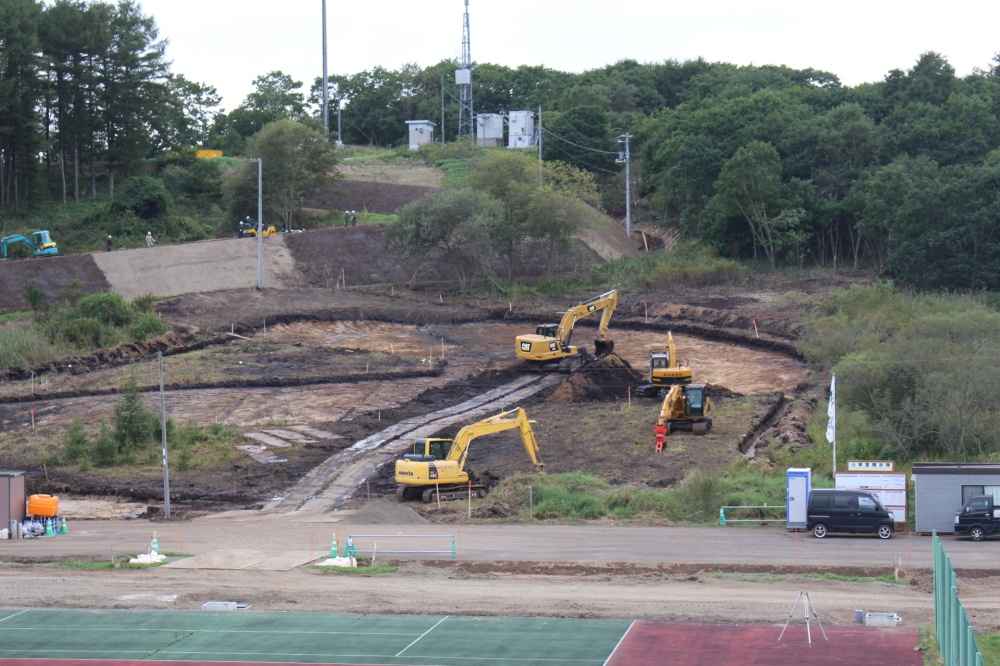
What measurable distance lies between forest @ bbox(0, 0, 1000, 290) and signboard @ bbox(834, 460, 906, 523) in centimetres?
4261

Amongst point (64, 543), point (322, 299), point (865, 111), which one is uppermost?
point (865, 111)

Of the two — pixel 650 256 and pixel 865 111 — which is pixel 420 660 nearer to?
pixel 650 256

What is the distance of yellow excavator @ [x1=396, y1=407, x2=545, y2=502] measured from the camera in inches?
1569

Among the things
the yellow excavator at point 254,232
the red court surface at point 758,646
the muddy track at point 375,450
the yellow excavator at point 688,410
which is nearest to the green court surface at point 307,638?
the red court surface at point 758,646

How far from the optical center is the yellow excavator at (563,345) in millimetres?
60938

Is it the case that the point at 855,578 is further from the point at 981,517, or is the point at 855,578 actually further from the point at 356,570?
the point at 356,570

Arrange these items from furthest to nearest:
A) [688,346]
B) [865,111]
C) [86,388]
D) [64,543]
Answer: [865,111] < [688,346] < [86,388] < [64,543]

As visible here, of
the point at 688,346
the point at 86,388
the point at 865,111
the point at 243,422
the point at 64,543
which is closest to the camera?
the point at 64,543

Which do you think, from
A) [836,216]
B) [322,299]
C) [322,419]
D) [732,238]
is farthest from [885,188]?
[322,419]

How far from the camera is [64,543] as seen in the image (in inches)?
1416

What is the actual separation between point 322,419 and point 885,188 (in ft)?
158

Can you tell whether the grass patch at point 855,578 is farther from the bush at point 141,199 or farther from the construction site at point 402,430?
the bush at point 141,199

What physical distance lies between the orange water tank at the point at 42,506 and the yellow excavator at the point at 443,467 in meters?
11.3

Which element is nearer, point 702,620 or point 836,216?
point 702,620
